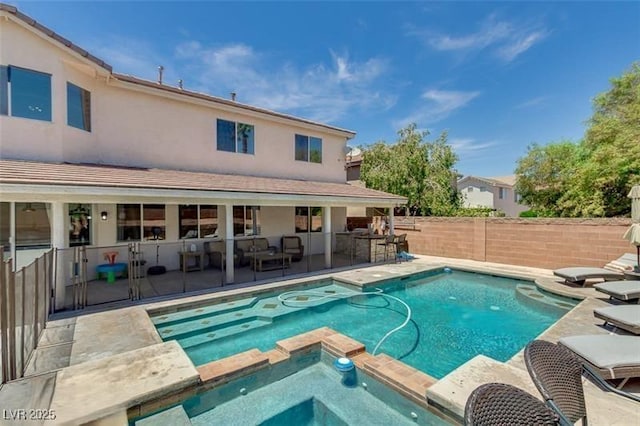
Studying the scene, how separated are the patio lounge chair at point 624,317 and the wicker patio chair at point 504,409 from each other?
16.8 feet

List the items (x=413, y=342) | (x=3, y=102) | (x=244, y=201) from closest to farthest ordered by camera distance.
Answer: (x=413, y=342), (x=3, y=102), (x=244, y=201)

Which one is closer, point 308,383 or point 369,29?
point 308,383

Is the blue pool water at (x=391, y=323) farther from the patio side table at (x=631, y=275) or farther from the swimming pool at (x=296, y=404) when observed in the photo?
the patio side table at (x=631, y=275)

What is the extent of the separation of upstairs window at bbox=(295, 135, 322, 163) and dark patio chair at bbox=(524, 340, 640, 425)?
1480cm

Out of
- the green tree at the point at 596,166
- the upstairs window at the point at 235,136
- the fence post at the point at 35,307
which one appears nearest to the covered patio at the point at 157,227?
the upstairs window at the point at 235,136

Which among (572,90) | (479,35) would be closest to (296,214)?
(479,35)

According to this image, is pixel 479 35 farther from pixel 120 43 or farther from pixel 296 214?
pixel 120 43

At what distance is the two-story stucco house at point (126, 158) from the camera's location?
829 centimetres

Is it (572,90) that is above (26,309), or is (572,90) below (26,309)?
above

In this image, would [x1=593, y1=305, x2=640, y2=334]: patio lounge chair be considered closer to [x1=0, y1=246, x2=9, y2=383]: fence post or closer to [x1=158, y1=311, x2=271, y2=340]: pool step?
[x1=158, y1=311, x2=271, y2=340]: pool step

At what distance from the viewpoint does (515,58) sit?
17.9m

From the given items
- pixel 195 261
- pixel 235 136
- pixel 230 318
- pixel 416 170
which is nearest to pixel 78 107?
pixel 235 136

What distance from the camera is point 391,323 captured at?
8.24 metres

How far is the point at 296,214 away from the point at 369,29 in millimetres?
10503
